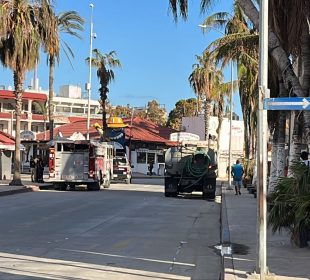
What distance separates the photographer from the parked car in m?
38.7

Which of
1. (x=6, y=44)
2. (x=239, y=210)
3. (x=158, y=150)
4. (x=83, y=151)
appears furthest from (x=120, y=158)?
(x=158, y=150)

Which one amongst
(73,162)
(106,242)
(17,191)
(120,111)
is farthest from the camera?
(120,111)

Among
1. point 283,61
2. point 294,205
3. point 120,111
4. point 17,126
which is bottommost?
point 294,205

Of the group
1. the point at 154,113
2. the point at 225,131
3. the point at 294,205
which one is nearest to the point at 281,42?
the point at 294,205

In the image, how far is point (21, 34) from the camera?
2841cm

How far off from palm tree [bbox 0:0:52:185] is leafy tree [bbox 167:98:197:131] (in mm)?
66466

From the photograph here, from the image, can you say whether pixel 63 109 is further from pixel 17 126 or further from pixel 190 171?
pixel 190 171

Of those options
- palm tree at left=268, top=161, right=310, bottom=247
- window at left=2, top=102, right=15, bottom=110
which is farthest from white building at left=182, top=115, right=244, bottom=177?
palm tree at left=268, top=161, right=310, bottom=247

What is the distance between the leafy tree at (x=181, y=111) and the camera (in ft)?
317

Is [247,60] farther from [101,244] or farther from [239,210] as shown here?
[101,244]

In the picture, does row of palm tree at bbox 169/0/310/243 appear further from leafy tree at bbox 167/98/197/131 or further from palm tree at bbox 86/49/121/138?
leafy tree at bbox 167/98/197/131

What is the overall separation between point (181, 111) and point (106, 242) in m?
88.3

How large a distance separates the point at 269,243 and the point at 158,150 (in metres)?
54.4

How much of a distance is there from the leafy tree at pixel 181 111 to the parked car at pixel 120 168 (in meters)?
56.2
